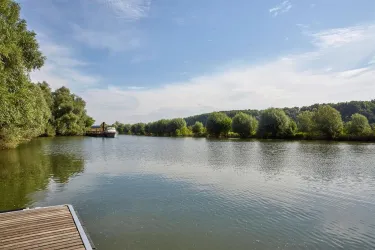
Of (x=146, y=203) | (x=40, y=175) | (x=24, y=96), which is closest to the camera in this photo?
(x=146, y=203)

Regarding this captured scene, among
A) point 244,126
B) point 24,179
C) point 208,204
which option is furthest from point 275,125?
point 24,179

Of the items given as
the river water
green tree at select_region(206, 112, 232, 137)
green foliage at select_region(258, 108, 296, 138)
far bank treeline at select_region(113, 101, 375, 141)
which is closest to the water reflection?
the river water

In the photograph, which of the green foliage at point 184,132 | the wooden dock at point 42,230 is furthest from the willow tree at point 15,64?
the green foliage at point 184,132

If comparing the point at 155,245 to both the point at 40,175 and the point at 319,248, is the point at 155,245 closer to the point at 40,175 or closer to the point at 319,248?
the point at 319,248

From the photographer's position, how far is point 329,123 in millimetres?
72062

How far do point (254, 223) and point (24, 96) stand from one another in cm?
2141

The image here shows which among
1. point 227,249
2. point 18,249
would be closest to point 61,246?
point 18,249

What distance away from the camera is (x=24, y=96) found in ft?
70.3

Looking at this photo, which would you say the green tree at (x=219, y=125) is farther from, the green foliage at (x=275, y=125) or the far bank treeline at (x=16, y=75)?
the far bank treeline at (x=16, y=75)

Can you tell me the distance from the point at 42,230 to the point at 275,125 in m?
82.1

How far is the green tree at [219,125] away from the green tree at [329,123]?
36.7 metres

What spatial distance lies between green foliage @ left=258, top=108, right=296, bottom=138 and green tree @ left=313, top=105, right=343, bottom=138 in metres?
9.18

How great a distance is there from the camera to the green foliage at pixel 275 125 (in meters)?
81.9

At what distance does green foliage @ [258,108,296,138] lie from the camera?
8188 cm
